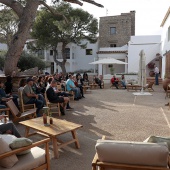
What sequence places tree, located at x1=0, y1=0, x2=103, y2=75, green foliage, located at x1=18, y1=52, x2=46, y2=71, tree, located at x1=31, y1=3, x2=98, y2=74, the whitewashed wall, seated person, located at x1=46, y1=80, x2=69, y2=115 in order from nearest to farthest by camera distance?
seated person, located at x1=46, y1=80, x2=69, y2=115 < tree, located at x1=0, y1=0, x2=103, y2=75 < green foliage, located at x1=18, y1=52, x2=46, y2=71 < the whitewashed wall < tree, located at x1=31, y1=3, x2=98, y2=74

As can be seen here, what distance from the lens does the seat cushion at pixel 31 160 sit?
281cm

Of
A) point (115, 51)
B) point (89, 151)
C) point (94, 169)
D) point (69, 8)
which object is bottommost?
point (89, 151)

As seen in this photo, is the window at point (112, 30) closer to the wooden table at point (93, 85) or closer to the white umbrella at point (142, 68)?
the wooden table at point (93, 85)

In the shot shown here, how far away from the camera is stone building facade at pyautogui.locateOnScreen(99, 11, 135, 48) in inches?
1346

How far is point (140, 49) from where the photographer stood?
23062 millimetres

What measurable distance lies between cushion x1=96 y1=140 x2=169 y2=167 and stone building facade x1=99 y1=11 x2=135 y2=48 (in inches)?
1285

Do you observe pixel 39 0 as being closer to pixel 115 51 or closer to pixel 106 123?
pixel 106 123

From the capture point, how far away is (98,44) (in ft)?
113

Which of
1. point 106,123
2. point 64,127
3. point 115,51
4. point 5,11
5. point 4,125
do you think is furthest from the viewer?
point 115,51

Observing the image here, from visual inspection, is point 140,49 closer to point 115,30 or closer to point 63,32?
point 63,32

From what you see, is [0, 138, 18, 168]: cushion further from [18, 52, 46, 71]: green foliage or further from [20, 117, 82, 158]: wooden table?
[18, 52, 46, 71]: green foliage

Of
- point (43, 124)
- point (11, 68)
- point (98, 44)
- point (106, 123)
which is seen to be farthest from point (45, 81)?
point (98, 44)

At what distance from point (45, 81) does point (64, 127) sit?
6.76 m

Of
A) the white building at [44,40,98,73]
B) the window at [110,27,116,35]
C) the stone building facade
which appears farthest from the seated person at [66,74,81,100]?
the window at [110,27,116,35]
